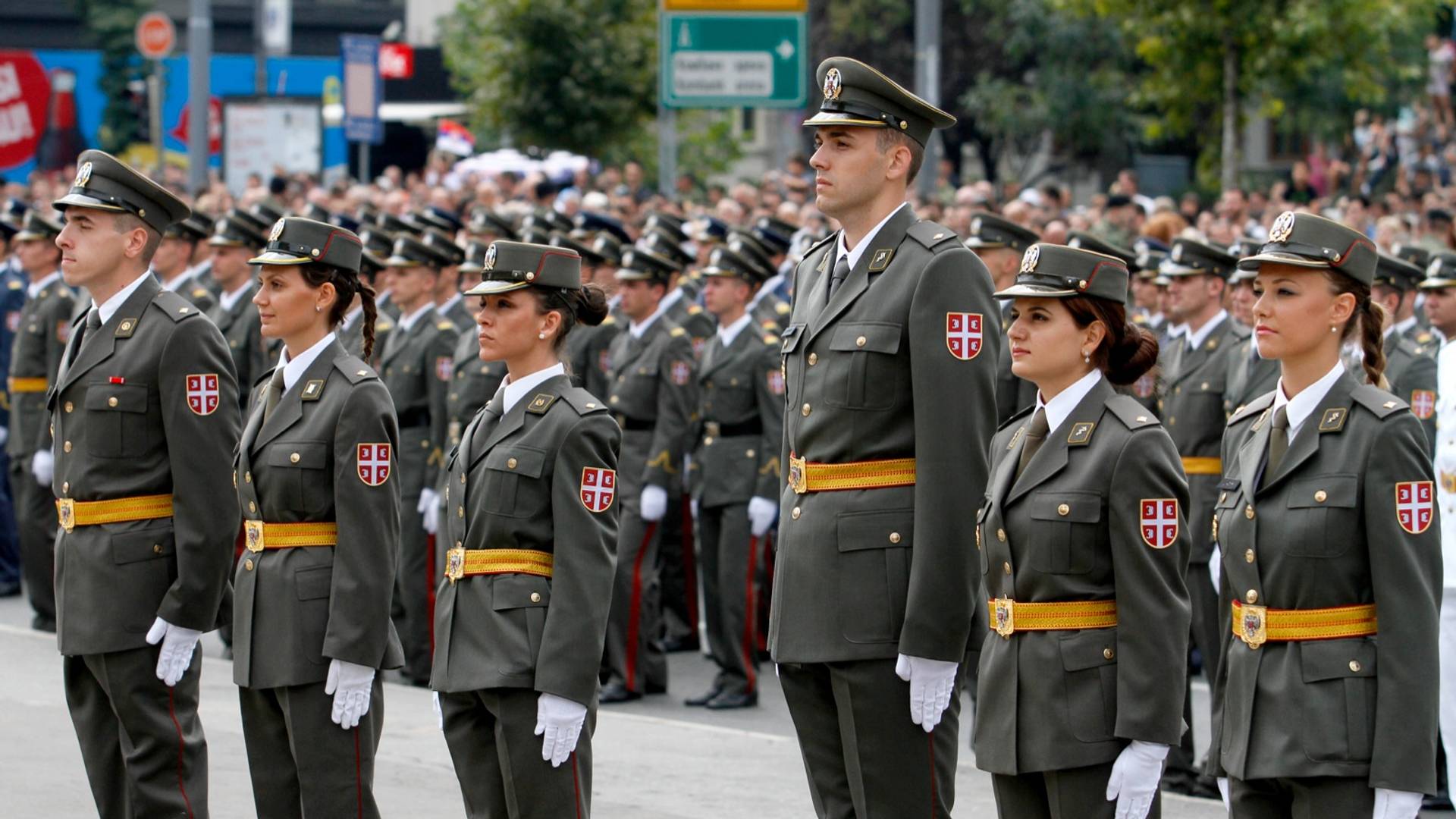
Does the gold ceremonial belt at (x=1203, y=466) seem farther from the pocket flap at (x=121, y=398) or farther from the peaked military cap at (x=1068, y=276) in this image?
the pocket flap at (x=121, y=398)

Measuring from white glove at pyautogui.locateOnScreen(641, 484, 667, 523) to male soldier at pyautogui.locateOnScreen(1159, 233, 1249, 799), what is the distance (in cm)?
247

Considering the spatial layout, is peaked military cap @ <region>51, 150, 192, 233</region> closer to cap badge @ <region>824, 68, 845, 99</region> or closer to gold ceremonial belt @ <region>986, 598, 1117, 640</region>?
cap badge @ <region>824, 68, 845, 99</region>

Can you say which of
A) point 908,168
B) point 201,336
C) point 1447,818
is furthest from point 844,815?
point 1447,818

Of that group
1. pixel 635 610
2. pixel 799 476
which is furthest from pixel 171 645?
pixel 635 610

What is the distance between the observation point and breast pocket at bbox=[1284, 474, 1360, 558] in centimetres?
477

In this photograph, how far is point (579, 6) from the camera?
24.4 metres

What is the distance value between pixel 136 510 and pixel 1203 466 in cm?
469

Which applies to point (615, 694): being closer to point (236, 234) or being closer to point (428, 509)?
point (428, 509)

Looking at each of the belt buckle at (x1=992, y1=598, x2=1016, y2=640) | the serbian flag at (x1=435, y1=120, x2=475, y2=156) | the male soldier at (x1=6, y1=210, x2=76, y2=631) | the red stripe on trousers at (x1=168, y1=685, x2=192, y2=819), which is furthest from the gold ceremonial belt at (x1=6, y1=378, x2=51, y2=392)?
the serbian flag at (x1=435, y1=120, x2=475, y2=156)

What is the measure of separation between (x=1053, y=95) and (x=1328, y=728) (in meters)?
27.0

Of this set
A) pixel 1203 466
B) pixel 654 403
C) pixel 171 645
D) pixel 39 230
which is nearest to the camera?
pixel 171 645

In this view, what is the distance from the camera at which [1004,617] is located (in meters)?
4.93

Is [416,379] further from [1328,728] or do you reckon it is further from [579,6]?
[579,6]

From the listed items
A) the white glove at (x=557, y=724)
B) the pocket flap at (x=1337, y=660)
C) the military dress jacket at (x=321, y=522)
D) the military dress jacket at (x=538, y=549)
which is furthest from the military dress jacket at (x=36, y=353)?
the pocket flap at (x=1337, y=660)
